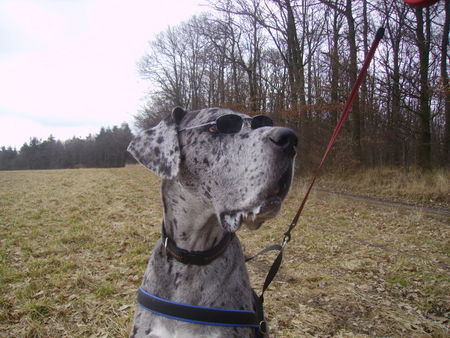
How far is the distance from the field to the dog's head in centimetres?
278

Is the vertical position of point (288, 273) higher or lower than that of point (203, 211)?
lower

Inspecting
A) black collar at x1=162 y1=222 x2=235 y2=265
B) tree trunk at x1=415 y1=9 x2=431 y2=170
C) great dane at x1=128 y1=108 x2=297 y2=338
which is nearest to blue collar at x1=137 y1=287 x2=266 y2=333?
great dane at x1=128 y1=108 x2=297 y2=338

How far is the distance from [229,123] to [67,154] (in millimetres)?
87848

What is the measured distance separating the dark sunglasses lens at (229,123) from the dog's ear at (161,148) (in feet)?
1.05

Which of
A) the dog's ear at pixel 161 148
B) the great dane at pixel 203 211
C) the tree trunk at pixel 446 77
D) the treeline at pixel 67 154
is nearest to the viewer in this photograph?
the great dane at pixel 203 211

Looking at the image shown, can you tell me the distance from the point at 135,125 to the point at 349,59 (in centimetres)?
3336

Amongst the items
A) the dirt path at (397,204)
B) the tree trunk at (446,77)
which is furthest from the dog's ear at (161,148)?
the tree trunk at (446,77)

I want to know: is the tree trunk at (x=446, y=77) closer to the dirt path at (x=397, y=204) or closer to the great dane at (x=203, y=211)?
the dirt path at (x=397, y=204)

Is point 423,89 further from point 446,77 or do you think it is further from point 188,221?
point 188,221

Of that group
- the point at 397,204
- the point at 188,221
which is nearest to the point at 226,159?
the point at 188,221

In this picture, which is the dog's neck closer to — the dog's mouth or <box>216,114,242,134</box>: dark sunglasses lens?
the dog's mouth

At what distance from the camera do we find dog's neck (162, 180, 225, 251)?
2221mm

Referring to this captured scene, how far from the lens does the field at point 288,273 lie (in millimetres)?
4270

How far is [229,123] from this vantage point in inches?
80.6
